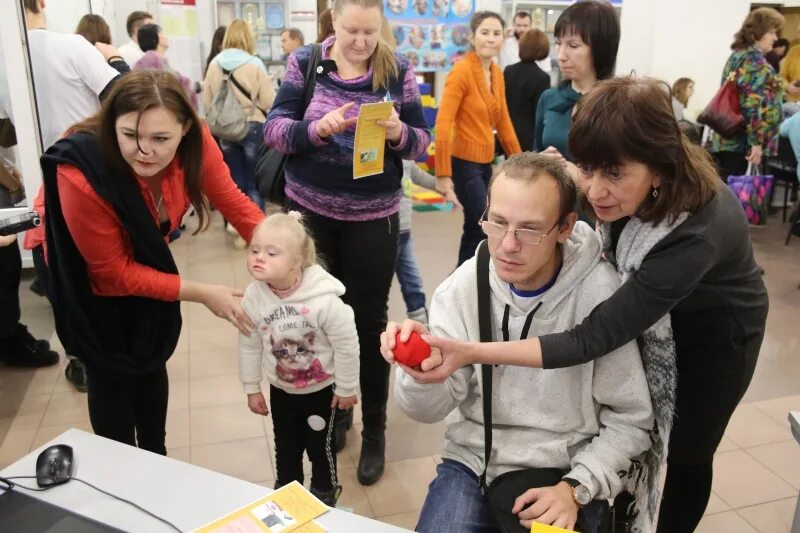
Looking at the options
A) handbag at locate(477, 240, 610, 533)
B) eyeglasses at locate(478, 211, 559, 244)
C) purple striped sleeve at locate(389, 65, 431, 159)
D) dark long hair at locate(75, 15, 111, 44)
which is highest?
dark long hair at locate(75, 15, 111, 44)

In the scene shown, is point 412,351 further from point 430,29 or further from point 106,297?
point 430,29

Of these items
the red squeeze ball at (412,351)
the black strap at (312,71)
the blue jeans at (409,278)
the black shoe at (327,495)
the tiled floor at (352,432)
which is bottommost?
the tiled floor at (352,432)

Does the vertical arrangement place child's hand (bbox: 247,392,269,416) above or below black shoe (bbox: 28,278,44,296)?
above

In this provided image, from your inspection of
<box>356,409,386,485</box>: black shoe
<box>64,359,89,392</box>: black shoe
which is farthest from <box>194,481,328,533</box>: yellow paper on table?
<box>64,359,89,392</box>: black shoe

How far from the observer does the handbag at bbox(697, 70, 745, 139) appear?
463 centimetres

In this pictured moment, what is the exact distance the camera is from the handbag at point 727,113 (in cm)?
463

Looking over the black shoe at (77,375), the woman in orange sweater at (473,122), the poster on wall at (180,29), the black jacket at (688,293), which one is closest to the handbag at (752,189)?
the woman in orange sweater at (473,122)

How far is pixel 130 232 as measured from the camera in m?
1.63

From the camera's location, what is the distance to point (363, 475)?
2.36 metres

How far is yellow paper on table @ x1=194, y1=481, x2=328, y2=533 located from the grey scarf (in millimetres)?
705

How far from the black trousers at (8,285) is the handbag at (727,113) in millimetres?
4409

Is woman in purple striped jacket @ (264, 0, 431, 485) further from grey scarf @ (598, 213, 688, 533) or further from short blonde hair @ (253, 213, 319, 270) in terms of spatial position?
grey scarf @ (598, 213, 688, 533)

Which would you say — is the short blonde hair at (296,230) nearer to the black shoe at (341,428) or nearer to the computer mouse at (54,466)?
the computer mouse at (54,466)

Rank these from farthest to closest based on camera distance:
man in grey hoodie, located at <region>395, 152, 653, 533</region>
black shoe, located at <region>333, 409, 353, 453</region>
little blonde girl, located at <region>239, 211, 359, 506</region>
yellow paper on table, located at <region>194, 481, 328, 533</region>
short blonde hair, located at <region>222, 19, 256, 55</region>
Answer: short blonde hair, located at <region>222, 19, 256, 55</region> → black shoe, located at <region>333, 409, 353, 453</region> → little blonde girl, located at <region>239, 211, 359, 506</region> → man in grey hoodie, located at <region>395, 152, 653, 533</region> → yellow paper on table, located at <region>194, 481, 328, 533</region>
